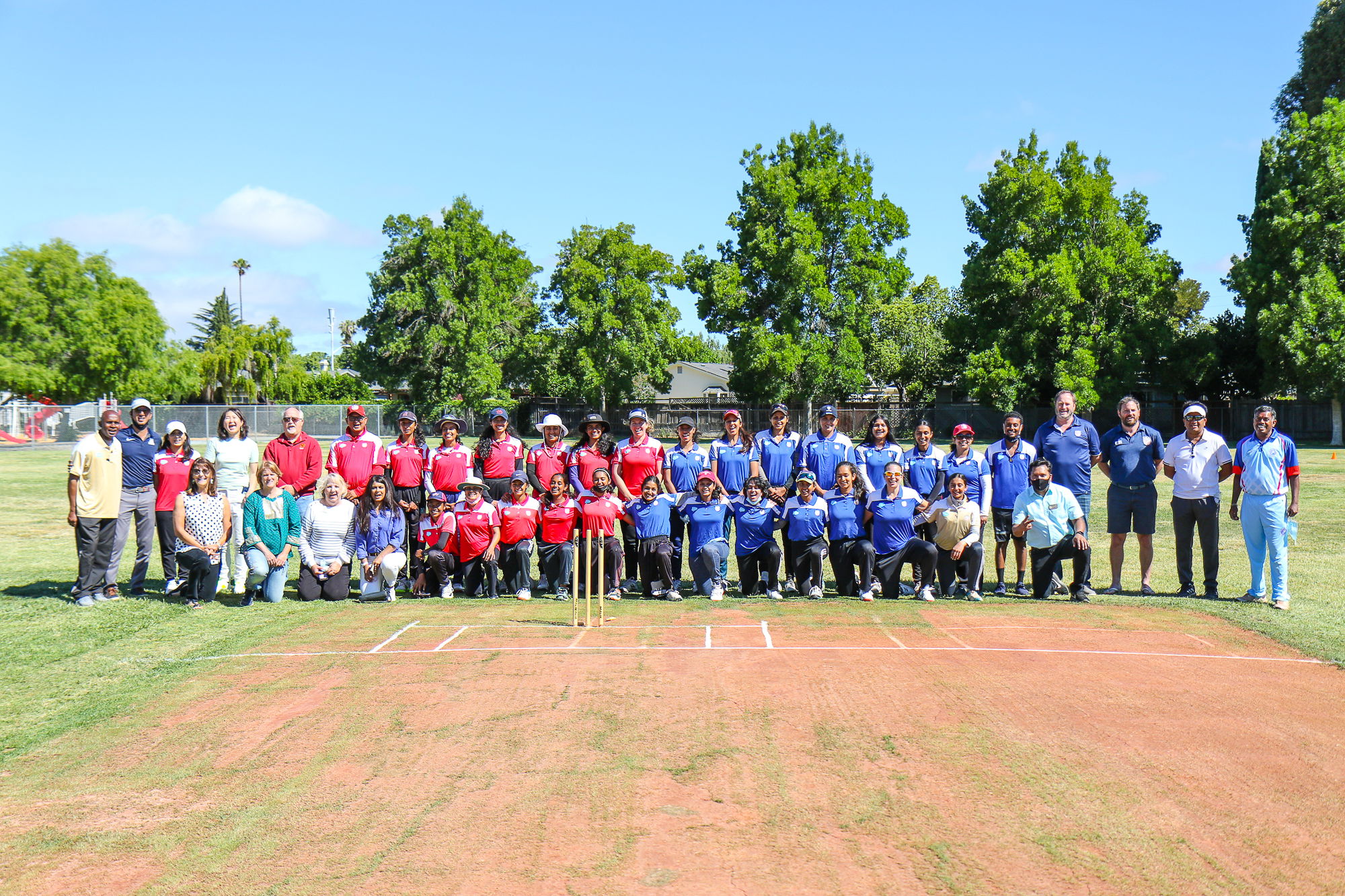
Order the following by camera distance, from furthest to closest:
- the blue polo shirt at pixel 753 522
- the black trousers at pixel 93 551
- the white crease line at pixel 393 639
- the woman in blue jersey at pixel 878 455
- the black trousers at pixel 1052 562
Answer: the woman in blue jersey at pixel 878 455 → the blue polo shirt at pixel 753 522 → the black trousers at pixel 1052 562 → the black trousers at pixel 93 551 → the white crease line at pixel 393 639

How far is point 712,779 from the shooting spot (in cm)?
550

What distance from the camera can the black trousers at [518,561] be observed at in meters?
10.9

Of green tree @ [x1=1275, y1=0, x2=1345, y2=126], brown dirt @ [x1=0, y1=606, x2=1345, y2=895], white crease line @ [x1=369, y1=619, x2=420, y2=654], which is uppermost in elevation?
green tree @ [x1=1275, y1=0, x2=1345, y2=126]

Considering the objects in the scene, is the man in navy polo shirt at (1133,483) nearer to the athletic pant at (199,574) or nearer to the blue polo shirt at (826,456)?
the blue polo shirt at (826,456)

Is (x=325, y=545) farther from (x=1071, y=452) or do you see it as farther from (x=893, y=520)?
(x=1071, y=452)

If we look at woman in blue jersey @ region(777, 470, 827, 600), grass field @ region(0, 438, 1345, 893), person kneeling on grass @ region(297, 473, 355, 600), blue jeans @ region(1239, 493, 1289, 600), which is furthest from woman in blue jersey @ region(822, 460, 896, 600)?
person kneeling on grass @ region(297, 473, 355, 600)

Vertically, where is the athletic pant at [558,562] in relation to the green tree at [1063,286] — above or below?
below

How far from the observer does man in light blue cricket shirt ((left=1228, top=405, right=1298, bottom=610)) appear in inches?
388

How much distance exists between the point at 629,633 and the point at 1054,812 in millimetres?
4473

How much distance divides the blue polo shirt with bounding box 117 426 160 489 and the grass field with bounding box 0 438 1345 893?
146 centimetres

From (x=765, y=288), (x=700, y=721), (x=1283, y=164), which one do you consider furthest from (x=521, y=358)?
(x=700, y=721)

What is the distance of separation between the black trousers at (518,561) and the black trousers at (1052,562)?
16.9ft

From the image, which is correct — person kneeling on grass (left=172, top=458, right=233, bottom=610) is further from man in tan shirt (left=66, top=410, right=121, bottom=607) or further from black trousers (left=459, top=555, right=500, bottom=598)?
black trousers (left=459, top=555, right=500, bottom=598)

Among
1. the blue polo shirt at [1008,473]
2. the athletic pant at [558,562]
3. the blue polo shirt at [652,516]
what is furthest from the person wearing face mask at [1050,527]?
the athletic pant at [558,562]
